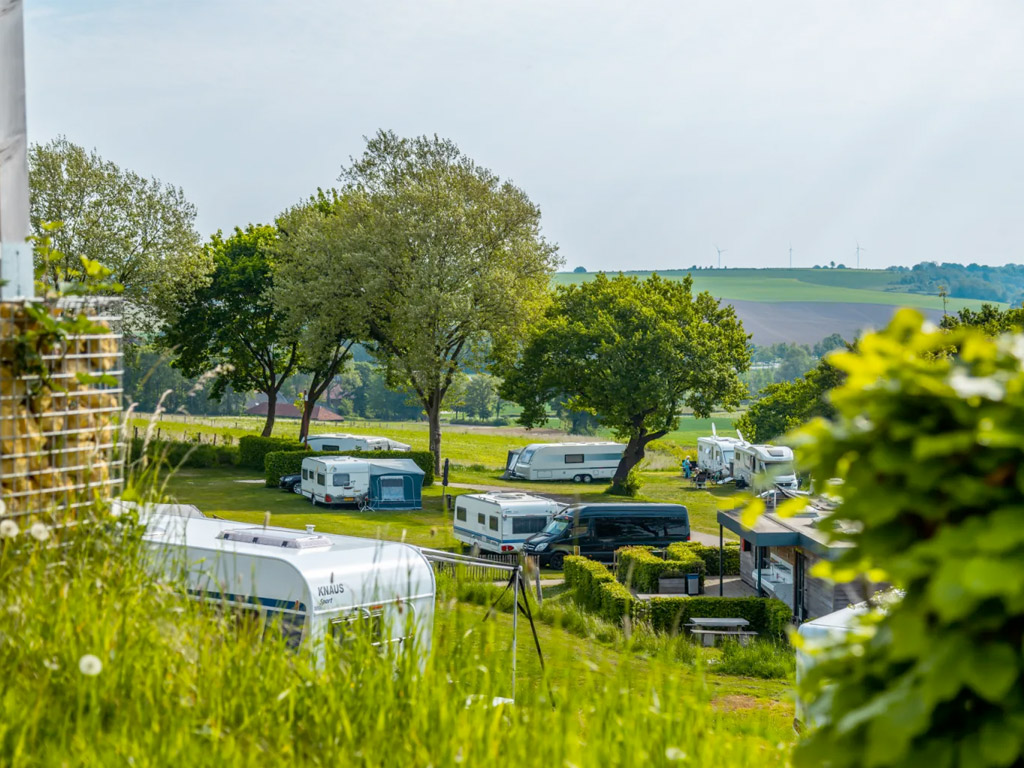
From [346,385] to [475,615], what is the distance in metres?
116

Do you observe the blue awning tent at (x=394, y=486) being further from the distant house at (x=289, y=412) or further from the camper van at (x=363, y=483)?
the distant house at (x=289, y=412)

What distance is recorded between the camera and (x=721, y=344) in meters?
41.8

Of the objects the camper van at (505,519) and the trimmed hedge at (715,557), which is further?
the camper van at (505,519)

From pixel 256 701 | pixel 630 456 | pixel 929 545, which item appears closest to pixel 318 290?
pixel 630 456

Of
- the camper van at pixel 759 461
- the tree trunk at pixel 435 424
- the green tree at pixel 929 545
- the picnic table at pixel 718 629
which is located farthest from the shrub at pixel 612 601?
the tree trunk at pixel 435 424

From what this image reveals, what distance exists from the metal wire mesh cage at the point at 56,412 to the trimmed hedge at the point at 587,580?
56.3 ft

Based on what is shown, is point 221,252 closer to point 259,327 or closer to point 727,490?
point 259,327

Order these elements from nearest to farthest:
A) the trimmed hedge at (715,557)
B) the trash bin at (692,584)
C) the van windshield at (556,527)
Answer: the trash bin at (692,584) → the trimmed hedge at (715,557) → the van windshield at (556,527)

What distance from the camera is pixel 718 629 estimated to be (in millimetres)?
19875

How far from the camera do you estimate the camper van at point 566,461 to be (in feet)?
151

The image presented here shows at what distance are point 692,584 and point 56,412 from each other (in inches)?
798

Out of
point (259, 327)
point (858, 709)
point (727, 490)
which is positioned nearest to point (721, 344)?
point (727, 490)

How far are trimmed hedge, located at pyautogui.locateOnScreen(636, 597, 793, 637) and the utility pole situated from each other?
52.3 ft

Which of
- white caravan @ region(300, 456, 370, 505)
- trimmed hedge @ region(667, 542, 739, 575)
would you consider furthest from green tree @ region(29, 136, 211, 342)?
trimmed hedge @ region(667, 542, 739, 575)
